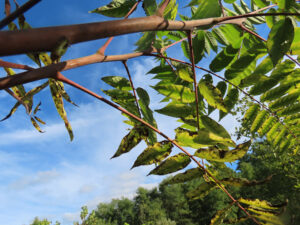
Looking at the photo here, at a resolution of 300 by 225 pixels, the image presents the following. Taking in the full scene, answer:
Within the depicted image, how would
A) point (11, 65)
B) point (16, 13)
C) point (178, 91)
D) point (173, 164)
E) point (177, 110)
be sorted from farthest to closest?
point (178, 91) → point (177, 110) → point (173, 164) → point (11, 65) → point (16, 13)

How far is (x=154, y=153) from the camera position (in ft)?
3.15

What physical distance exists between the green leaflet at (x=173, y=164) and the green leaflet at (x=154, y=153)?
4 cm

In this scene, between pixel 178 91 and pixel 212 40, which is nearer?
pixel 178 91

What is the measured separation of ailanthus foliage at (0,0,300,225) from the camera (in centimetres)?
85

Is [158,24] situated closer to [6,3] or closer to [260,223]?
[6,3]

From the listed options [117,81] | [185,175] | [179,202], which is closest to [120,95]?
[117,81]

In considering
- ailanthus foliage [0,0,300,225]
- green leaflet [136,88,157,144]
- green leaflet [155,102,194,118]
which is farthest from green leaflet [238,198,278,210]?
green leaflet [136,88,157,144]

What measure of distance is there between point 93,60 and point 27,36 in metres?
0.32

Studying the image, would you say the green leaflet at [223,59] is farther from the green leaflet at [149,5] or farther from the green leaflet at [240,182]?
the green leaflet at [240,182]

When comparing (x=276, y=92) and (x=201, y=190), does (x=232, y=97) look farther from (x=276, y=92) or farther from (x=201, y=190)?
(x=201, y=190)

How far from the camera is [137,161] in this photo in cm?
95

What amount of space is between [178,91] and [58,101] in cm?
60

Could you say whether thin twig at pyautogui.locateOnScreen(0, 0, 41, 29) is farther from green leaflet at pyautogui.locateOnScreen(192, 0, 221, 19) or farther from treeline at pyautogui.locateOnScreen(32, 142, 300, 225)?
treeline at pyautogui.locateOnScreen(32, 142, 300, 225)

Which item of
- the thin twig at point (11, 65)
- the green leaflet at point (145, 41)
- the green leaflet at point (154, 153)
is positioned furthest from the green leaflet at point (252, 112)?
the thin twig at point (11, 65)
